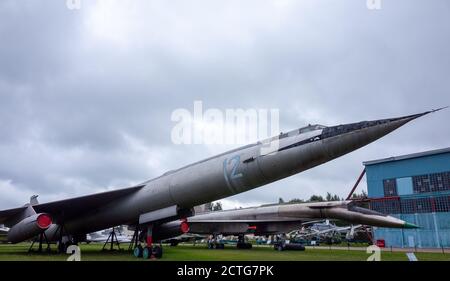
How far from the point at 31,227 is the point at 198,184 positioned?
6076 mm

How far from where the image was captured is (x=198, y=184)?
10.7 m

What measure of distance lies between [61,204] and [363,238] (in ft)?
104

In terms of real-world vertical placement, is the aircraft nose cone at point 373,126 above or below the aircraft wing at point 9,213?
above

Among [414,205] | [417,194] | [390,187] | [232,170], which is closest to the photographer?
[232,170]

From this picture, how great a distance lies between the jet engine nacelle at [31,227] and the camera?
39.2 ft

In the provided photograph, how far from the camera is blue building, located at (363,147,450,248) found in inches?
1109

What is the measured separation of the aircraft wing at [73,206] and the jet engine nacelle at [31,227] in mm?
1149

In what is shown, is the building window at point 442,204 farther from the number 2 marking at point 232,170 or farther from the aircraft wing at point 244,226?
the number 2 marking at point 232,170

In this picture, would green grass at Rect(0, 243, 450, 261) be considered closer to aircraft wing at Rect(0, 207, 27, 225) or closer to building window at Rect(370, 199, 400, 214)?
aircraft wing at Rect(0, 207, 27, 225)

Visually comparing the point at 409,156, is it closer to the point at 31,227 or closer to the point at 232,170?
the point at 232,170

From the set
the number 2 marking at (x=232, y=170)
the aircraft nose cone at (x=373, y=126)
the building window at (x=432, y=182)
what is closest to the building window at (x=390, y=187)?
the building window at (x=432, y=182)

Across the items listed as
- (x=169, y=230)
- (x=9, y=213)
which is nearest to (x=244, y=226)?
(x=169, y=230)
